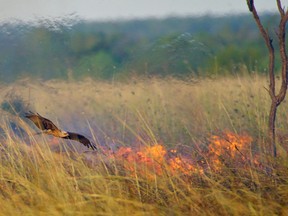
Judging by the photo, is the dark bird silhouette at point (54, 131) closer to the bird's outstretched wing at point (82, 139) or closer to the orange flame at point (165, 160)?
the bird's outstretched wing at point (82, 139)

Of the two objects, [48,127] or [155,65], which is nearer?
[48,127]

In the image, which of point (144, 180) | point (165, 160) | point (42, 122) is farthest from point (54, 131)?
point (144, 180)

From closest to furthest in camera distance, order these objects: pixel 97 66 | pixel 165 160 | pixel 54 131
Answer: pixel 165 160 → pixel 54 131 → pixel 97 66

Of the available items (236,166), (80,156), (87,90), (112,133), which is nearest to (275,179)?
(236,166)

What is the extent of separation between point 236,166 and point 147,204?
2.06 feet

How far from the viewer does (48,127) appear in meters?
4.61

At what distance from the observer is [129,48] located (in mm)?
7848

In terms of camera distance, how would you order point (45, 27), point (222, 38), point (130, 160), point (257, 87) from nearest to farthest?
point (130, 160) → point (45, 27) → point (257, 87) → point (222, 38)

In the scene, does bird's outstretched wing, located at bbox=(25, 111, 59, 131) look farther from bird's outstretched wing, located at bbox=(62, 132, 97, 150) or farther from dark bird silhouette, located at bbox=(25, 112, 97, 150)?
bird's outstretched wing, located at bbox=(62, 132, 97, 150)

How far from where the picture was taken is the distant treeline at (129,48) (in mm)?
6996

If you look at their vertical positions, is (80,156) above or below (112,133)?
above

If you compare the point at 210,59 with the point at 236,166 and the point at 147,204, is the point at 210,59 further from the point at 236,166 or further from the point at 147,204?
the point at 147,204

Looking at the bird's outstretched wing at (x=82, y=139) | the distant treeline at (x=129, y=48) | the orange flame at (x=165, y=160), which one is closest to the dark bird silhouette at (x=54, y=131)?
the bird's outstretched wing at (x=82, y=139)

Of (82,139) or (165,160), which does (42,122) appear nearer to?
(82,139)
